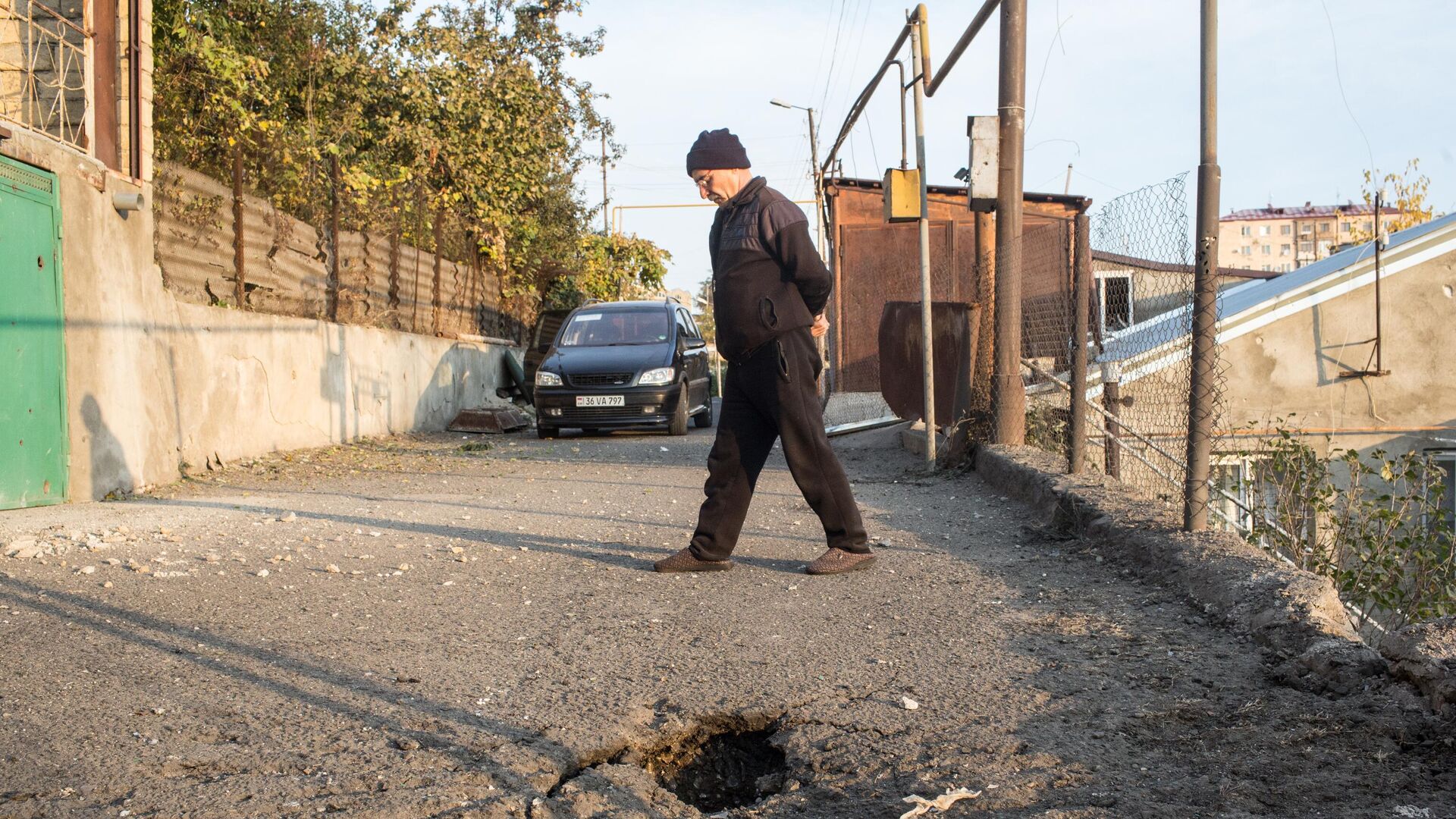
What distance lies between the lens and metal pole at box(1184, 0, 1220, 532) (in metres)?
4.79

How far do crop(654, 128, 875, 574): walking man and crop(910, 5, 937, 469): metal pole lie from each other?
413cm

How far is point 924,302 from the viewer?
A: 30.2 feet

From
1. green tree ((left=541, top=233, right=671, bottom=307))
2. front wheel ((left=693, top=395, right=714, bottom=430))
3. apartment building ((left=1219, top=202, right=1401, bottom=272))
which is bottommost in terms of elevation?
front wheel ((left=693, top=395, right=714, bottom=430))

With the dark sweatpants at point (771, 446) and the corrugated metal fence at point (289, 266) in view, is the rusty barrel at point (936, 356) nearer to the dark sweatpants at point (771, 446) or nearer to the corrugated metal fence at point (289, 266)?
the dark sweatpants at point (771, 446)

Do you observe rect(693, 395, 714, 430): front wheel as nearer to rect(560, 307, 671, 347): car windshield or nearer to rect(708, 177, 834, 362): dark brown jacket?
rect(560, 307, 671, 347): car windshield

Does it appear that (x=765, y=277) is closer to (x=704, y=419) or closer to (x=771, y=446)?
(x=771, y=446)

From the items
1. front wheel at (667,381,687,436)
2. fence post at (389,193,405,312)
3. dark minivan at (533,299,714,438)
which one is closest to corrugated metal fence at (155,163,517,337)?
fence post at (389,193,405,312)

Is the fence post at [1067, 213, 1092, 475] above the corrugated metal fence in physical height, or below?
below

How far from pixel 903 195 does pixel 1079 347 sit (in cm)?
302

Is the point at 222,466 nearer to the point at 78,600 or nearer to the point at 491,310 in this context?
the point at 78,600

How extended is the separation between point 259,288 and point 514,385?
1049cm

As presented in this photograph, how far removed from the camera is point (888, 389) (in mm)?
10438

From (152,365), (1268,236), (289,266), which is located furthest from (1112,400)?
(1268,236)

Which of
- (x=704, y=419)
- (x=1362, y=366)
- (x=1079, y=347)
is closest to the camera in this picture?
(x=1079, y=347)
